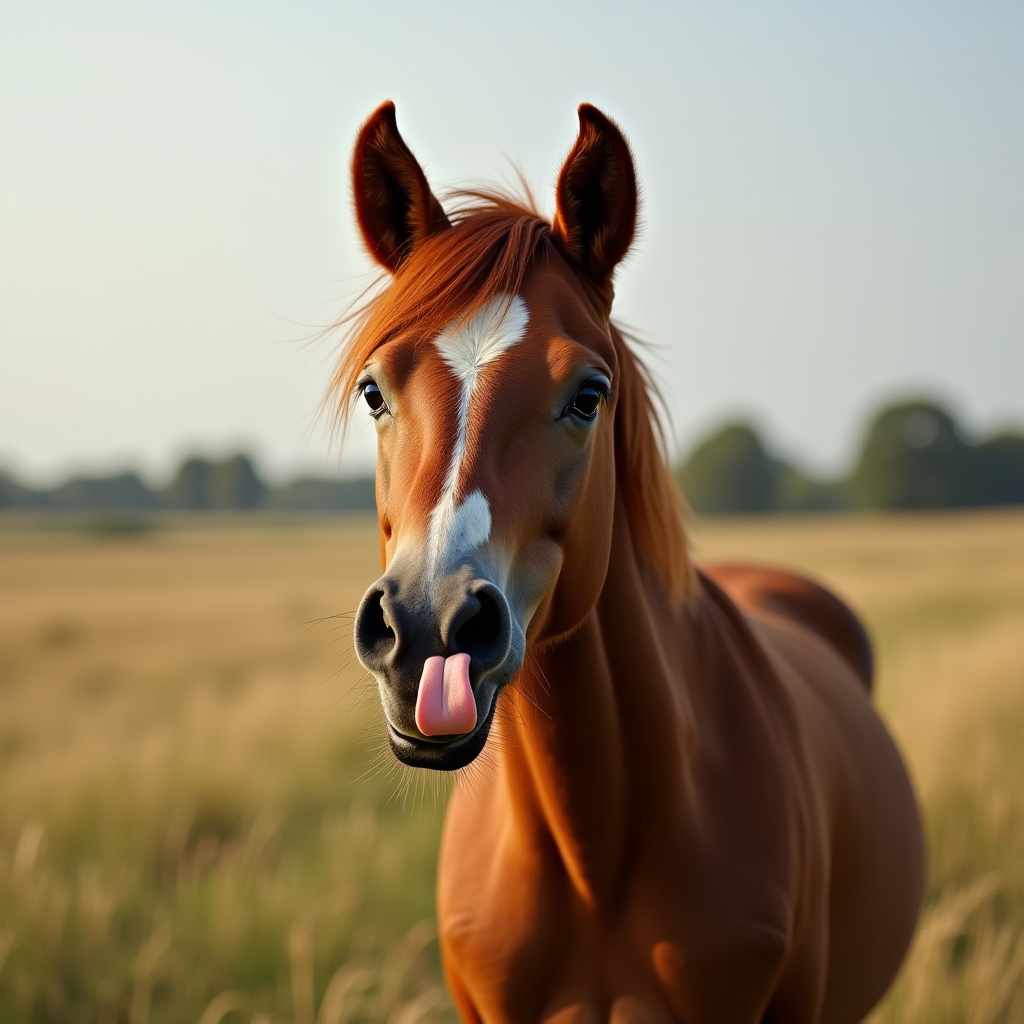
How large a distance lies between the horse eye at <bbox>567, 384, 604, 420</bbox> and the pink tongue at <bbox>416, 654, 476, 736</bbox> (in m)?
0.61

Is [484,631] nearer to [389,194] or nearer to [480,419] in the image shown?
[480,419]

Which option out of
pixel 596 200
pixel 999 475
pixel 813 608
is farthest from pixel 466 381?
pixel 999 475

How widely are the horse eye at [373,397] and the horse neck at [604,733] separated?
630mm

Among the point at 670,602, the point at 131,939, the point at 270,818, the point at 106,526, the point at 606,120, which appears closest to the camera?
the point at 606,120

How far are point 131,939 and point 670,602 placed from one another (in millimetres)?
3641

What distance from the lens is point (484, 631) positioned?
1583 millimetres

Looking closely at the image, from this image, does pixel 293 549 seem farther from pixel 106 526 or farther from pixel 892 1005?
pixel 892 1005

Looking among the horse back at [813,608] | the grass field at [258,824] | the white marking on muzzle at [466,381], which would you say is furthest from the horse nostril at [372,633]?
the horse back at [813,608]

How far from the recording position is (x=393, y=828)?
6086 millimetres

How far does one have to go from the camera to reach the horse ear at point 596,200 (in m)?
2.02

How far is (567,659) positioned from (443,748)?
57cm

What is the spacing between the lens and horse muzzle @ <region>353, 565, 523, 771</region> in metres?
1.50

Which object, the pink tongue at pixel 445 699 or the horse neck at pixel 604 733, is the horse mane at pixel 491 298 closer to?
the horse neck at pixel 604 733

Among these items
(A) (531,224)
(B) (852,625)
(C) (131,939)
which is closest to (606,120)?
(A) (531,224)
